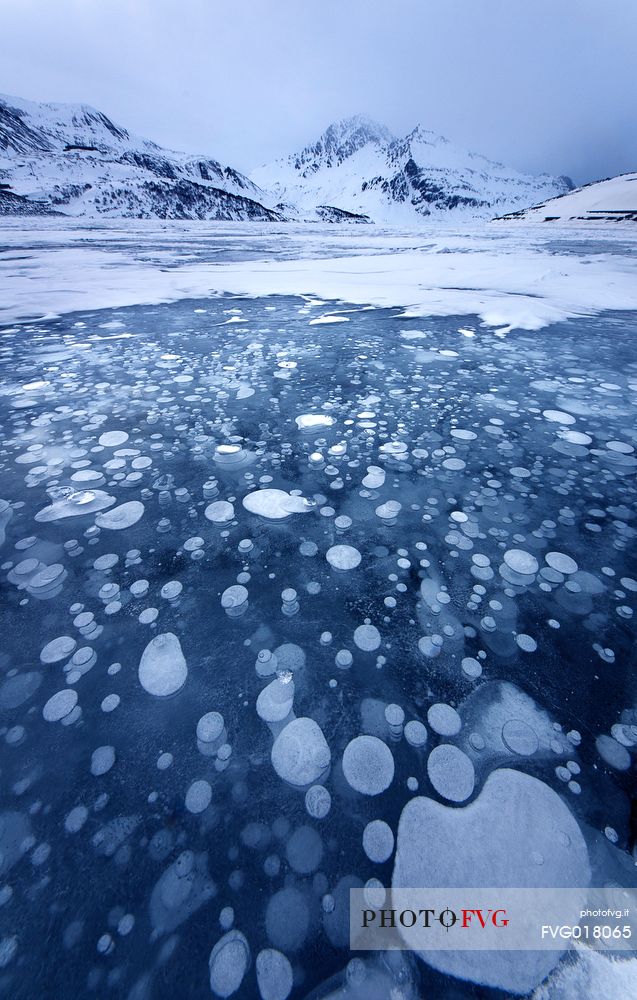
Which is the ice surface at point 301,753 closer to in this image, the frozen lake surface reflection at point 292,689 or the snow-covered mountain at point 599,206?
the frozen lake surface reflection at point 292,689

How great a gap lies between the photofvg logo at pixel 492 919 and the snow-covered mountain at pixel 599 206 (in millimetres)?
60408

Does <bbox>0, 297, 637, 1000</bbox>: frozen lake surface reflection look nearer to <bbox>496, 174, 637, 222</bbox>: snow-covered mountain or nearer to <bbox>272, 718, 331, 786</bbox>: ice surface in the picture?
<bbox>272, 718, 331, 786</bbox>: ice surface

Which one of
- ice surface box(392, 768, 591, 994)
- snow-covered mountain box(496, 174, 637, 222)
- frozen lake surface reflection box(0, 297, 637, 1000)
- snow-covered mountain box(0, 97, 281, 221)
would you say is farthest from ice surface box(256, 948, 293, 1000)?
snow-covered mountain box(0, 97, 281, 221)

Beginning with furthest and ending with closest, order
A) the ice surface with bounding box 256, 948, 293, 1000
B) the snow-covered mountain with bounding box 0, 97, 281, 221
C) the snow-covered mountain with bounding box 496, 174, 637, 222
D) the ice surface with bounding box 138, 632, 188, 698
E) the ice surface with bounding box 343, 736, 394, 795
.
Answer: the snow-covered mountain with bounding box 0, 97, 281, 221 → the snow-covered mountain with bounding box 496, 174, 637, 222 → the ice surface with bounding box 138, 632, 188, 698 → the ice surface with bounding box 343, 736, 394, 795 → the ice surface with bounding box 256, 948, 293, 1000

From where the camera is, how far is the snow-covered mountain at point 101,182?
72438 mm

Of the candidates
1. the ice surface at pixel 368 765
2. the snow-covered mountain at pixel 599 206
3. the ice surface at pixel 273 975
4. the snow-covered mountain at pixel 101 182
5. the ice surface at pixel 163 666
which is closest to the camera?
the ice surface at pixel 273 975

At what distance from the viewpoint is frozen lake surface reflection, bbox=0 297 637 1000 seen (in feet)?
2.59

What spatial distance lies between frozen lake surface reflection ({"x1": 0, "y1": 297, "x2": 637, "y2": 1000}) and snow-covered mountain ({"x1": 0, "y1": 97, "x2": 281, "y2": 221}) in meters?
85.3

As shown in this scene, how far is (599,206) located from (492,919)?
78.0m

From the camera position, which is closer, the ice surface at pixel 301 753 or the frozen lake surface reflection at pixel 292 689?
the frozen lake surface reflection at pixel 292 689

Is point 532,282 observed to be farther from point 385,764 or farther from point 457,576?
point 385,764

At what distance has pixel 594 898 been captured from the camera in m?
0.82

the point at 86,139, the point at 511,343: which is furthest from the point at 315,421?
the point at 86,139

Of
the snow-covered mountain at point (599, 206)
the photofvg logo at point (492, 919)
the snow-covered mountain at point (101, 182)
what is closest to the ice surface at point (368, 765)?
the photofvg logo at point (492, 919)
